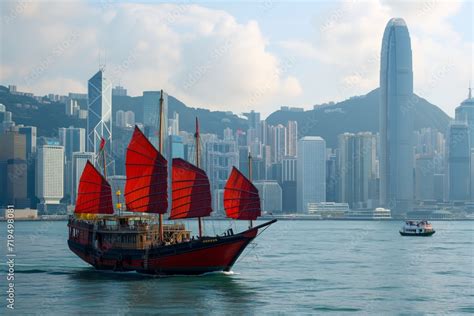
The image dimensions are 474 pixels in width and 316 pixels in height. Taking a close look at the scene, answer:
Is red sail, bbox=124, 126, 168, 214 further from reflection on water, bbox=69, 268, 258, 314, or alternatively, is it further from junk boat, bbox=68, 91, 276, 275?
reflection on water, bbox=69, 268, 258, 314

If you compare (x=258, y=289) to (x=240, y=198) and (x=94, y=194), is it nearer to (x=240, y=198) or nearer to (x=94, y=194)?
(x=240, y=198)

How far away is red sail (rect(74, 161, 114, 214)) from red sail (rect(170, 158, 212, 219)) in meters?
10.4

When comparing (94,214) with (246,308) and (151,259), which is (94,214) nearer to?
(151,259)

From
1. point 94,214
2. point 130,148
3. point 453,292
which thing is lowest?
point 453,292

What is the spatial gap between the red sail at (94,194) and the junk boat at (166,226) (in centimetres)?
552

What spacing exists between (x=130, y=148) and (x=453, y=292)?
24274 millimetres

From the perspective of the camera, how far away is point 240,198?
210ft

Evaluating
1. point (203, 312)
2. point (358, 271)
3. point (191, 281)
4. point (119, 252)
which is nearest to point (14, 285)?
point (119, 252)

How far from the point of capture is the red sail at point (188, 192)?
62.4 m

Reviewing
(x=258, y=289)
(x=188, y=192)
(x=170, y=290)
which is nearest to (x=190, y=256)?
(x=170, y=290)

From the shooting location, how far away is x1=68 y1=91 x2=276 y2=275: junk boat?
60.3m

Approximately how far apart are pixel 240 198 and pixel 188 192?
3.92 m

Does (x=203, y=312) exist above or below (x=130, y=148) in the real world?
below

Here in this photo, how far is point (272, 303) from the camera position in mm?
51781
